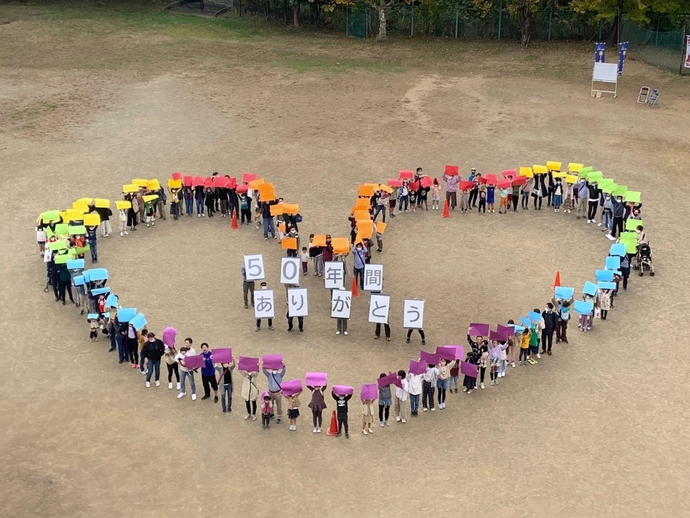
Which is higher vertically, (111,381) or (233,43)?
(233,43)

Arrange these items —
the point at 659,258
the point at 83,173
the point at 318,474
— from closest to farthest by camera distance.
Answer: the point at 318,474 → the point at 659,258 → the point at 83,173

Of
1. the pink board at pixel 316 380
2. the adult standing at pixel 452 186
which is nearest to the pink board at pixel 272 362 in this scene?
the pink board at pixel 316 380

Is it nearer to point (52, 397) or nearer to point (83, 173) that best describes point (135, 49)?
point (83, 173)

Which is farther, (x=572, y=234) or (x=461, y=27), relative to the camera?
(x=461, y=27)

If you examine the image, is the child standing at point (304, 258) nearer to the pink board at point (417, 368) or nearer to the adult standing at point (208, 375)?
the adult standing at point (208, 375)

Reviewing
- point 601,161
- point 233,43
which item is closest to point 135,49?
point 233,43

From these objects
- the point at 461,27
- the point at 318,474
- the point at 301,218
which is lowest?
the point at 318,474
